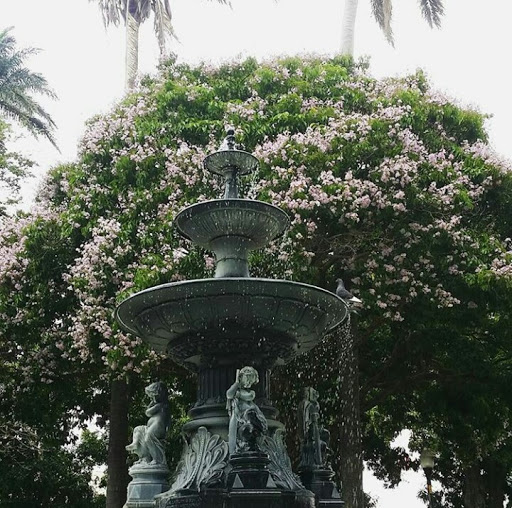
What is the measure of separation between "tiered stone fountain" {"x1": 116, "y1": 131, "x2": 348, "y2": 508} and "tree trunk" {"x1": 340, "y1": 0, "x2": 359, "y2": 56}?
11696 mm

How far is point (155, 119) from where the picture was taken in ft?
44.8

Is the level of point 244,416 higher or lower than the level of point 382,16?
lower

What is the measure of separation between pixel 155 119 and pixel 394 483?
53.0 ft

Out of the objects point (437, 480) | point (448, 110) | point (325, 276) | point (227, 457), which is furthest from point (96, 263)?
point (437, 480)

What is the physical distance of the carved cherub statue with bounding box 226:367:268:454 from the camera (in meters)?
6.80

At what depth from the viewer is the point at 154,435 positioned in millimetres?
7805

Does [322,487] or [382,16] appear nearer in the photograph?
[322,487]

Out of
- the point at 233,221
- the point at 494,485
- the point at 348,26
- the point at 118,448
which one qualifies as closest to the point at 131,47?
the point at 348,26

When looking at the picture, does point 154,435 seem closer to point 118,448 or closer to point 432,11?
point 118,448

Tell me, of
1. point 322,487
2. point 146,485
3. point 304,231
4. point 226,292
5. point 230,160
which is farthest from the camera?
point 304,231

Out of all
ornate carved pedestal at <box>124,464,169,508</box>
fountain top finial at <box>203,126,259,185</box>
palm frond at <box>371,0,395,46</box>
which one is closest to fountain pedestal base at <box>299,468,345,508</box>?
ornate carved pedestal at <box>124,464,169,508</box>

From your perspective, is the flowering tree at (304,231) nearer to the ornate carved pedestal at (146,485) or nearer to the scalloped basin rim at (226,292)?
the scalloped basin rim at (226,292)

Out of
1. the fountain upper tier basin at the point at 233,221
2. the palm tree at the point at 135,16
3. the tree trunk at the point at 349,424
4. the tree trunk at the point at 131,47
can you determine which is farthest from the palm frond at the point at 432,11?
the fountain upper tier basin at the point at 233,221

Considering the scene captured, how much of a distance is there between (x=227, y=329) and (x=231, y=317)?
0.21m
